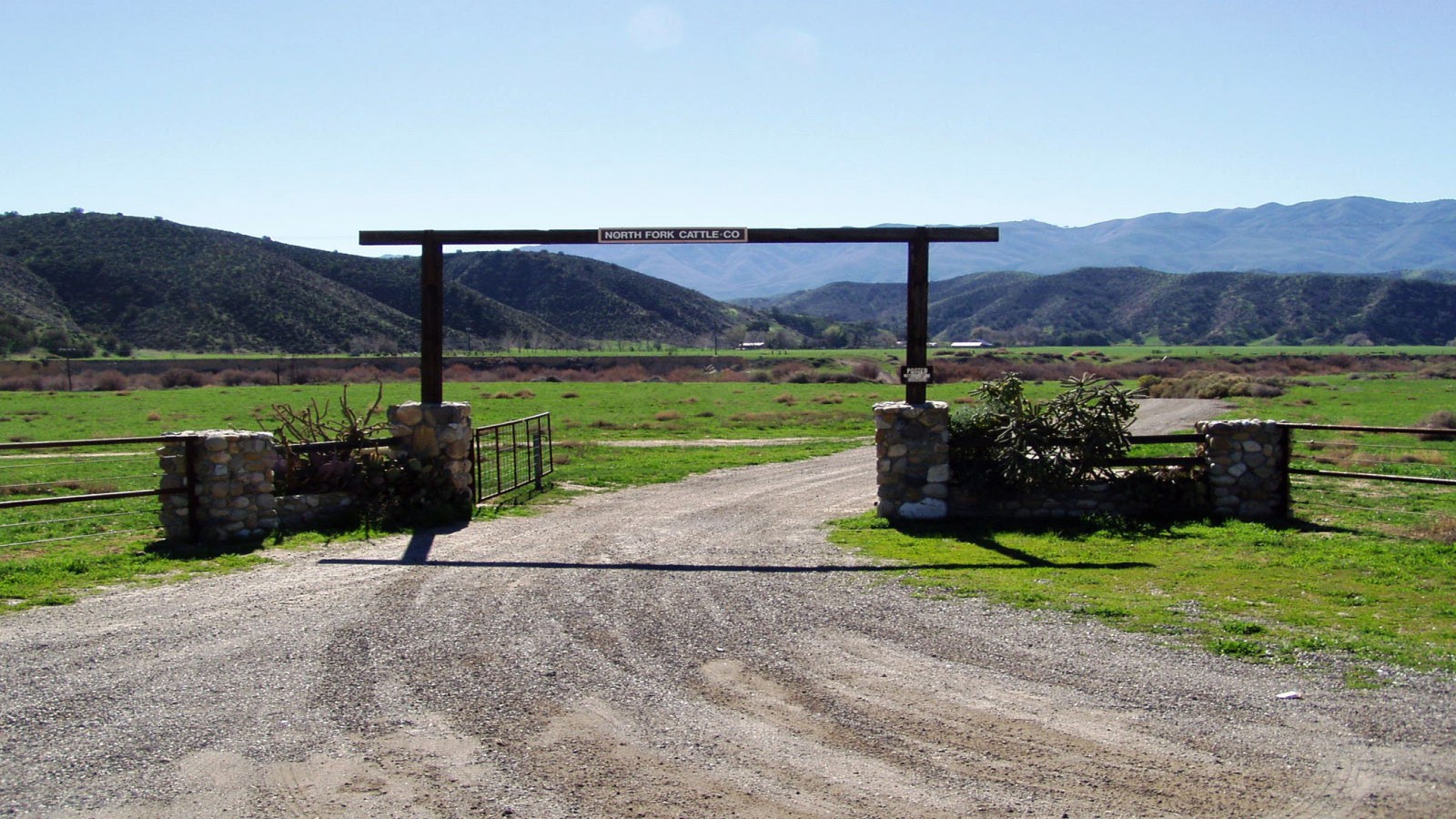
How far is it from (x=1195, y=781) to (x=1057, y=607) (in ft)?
11.5

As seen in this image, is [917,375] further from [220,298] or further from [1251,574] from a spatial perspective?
[220,298]

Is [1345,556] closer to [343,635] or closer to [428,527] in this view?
[343,635]

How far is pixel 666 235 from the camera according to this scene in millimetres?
12328

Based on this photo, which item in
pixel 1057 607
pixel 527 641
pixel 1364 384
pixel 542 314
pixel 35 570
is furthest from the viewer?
pixel 542 314

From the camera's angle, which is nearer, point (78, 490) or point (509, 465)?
point (78, 490)

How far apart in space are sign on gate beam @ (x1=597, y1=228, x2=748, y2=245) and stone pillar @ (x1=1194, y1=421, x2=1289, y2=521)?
6.08 meters

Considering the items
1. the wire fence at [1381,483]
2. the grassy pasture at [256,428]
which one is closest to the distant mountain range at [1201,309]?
the grassy pasture at [256,428]

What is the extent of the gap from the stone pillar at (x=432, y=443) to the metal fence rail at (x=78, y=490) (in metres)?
2.57

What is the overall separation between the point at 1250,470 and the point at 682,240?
7127mm

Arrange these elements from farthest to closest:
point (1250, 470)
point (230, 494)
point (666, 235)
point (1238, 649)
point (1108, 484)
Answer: point (1108, 484) < point (1250, 470) < point (666, 235) < point (230, 494) < point (1238, 649)

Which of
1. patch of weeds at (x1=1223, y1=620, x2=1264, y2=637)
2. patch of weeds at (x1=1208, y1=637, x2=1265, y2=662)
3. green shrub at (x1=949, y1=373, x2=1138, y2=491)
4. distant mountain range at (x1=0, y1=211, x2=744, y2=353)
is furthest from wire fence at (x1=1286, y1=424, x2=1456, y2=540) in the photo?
distant mountain range at (x1=0, y1=211, x2=744, y2=353)

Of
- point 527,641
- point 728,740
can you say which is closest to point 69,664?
point 527,641

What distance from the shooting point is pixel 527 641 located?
25.5 feet

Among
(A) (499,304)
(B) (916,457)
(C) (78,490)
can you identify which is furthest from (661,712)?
(A) (499,304)
